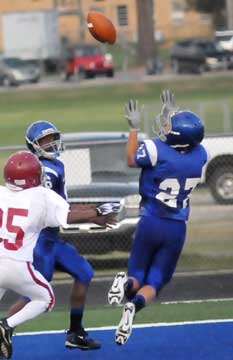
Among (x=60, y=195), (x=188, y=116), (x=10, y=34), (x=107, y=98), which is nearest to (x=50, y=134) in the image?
(x=60, y=195)

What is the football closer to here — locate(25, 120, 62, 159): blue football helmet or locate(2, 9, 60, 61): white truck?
locate(25, 120, 62, 159): blue football helmet

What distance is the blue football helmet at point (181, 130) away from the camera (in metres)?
8.22

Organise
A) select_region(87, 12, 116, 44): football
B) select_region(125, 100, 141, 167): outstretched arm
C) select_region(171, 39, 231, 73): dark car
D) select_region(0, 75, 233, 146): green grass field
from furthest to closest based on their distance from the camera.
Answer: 1. select_region(171, 39, 231, 73): dark car
2. select_region(0, 75, 233, 146): green grass field
3. select_region(87, 12, 116, 44): football
4. select_region(125, 100, 141, 167): outstretched arm

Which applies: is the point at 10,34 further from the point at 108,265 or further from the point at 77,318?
the point at 77,318

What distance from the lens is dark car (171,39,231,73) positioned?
4591 cm

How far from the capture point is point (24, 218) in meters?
7.56

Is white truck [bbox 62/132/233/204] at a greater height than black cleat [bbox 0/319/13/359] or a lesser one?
lesser

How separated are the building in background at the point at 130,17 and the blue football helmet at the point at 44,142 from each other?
2236 inches

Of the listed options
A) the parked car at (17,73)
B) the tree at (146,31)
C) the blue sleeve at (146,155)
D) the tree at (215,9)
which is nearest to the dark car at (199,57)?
the tree at (146,31)

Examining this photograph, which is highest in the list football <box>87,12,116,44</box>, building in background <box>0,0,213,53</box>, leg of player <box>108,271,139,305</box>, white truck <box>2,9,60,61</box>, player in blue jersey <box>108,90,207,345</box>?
football <box>87,12,116,44</box>

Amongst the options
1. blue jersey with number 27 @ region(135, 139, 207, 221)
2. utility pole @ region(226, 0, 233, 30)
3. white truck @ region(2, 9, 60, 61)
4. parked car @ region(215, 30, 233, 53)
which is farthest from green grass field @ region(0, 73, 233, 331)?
white truck @ region(2, 9, 60, 61)

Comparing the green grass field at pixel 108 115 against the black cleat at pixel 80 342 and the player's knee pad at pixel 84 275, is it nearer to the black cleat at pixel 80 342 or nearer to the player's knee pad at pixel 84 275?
the black cleat at pixel 80 342

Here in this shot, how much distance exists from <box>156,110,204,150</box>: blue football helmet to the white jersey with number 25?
1067 millimetres

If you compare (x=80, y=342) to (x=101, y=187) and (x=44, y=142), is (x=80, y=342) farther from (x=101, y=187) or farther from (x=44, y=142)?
(x=101, y=187)
